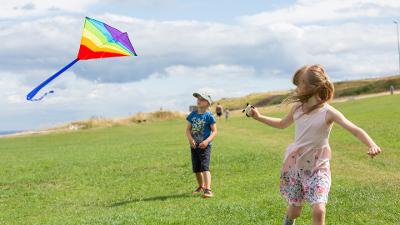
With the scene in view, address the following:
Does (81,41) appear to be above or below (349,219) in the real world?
above

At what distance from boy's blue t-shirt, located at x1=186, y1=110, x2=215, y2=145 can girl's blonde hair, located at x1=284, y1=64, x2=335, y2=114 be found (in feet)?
18.5

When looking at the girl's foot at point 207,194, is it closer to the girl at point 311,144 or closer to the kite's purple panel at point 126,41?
the kite's purple panel at point 126,41

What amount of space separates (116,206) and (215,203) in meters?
2.26

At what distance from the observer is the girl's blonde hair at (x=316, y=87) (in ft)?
22.9

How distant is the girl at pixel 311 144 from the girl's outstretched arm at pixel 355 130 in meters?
0.01

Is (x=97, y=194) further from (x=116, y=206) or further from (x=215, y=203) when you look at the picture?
(x=215, y=203)

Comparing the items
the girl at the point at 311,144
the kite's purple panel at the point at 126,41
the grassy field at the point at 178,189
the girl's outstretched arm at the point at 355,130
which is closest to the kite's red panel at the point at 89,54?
the kite's purple panel at the point at 126,41

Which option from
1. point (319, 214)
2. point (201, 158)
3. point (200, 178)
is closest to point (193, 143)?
point (201, 158)

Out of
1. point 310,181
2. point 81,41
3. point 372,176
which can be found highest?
point 81,41

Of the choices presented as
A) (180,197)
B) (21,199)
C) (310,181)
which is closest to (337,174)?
(180,197)

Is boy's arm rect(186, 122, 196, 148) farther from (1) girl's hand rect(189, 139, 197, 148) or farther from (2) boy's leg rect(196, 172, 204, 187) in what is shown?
(2) boy's leg rect(196, 172, 204, 187)

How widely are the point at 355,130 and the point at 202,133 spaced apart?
6383 mm

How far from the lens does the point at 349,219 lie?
9.11 m

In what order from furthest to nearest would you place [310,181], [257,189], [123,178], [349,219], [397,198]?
1. [123,178]
2. [257,189]
3. [397,198]
4. [349,219]
5. [310,181]
